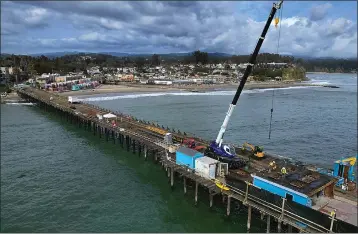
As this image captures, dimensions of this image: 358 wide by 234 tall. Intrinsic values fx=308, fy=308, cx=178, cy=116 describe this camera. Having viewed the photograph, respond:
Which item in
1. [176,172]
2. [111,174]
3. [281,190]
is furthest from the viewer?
[111,174]

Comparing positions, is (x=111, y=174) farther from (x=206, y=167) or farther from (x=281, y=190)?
(x=281, y=190)

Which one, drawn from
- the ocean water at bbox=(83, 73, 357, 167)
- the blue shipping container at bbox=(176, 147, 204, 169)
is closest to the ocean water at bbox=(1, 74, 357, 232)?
the ocean water at bbox=(83, 73, 357, 167)

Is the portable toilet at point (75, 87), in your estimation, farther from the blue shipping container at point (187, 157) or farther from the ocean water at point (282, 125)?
the blue shipping container at point (187, 157)

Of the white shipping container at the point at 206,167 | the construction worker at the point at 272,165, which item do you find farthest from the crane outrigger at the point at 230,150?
the construction worker at the point at 272,165

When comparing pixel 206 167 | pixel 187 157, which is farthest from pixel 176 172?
pixel 206 167

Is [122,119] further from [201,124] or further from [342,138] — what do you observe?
[342,138]

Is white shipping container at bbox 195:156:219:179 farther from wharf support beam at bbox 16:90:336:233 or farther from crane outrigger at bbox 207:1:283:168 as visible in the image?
crane outrigger at bbox 207:1:283:168

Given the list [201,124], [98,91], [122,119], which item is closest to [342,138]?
[201,124]
